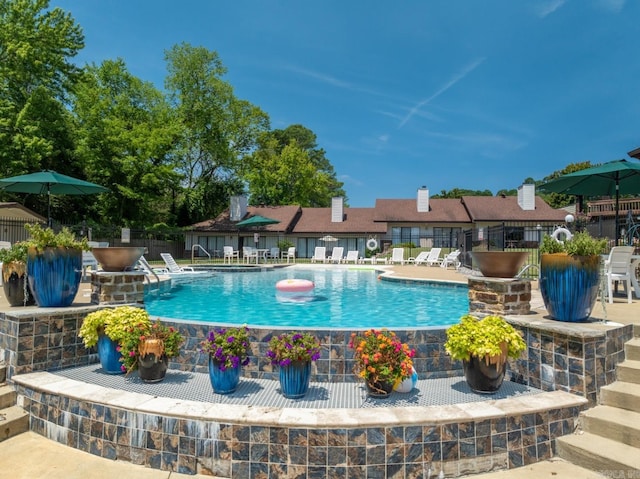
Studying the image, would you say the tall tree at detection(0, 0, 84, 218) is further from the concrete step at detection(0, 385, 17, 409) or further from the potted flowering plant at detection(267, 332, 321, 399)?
the potted flowering plant at detection(267, 332, 321, 399)

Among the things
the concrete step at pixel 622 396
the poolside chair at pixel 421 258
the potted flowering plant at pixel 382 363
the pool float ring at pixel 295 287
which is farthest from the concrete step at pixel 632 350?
the poolside chair at pixel 421 258

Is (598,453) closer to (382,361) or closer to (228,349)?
(382,361)

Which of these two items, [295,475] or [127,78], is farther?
[127,78]

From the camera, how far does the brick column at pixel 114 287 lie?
4949 mm

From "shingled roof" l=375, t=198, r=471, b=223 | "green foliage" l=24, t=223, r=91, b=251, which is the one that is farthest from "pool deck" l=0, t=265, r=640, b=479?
"shingled roof" l=375, t=198, r=471, b=223

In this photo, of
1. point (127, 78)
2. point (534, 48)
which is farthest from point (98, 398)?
point (127, 78)

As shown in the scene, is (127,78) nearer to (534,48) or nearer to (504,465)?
(534,48)

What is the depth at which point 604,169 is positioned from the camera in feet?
25.3

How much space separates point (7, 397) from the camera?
3768mm

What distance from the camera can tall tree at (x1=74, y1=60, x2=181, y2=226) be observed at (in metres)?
25.2

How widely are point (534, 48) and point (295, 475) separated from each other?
2318 cm

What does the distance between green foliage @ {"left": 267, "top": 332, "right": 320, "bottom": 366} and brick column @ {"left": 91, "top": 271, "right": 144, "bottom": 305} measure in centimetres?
259

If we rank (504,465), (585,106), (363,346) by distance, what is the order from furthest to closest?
(585,106) < (363,346) < (504,465)

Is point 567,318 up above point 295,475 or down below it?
above
